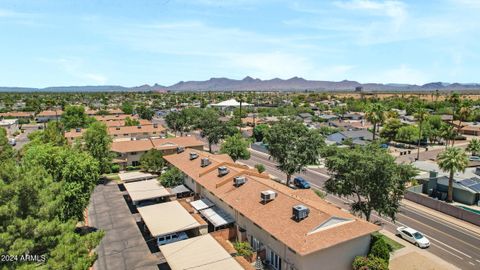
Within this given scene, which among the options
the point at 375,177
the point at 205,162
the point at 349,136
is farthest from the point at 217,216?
the point at 349,136

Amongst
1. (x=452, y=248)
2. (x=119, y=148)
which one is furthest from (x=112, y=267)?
(x=119, y=148)

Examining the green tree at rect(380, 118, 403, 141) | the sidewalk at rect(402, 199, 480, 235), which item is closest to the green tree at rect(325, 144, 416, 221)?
the sidewalk at rect(402, 199, 480, 235)

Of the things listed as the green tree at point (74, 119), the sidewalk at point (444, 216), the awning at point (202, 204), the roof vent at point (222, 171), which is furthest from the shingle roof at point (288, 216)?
the green tree at point (74, 119)

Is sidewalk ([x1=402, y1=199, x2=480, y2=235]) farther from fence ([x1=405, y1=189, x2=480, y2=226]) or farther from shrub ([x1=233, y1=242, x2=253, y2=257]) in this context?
shrub ([x1=233, y1=242, x2=253, y2=257])

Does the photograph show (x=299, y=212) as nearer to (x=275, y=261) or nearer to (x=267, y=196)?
(x=275, y=261)

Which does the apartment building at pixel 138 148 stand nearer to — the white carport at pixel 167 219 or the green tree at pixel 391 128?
the white carport at pixel 167 219
